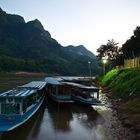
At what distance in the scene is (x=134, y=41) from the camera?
86250mm

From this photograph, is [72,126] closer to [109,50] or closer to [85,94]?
[85,94]

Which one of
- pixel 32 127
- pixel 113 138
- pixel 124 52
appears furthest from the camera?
pixel 124 52

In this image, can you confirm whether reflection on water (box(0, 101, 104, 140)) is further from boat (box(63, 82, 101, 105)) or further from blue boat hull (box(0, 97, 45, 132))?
boat (box(63, 82, 101, 105))

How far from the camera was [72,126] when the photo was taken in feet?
89.5

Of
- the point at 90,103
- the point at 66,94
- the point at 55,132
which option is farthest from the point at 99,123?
the point at 66,94

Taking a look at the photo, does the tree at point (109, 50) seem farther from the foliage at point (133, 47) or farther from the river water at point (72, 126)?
the river water at point (72, 126)

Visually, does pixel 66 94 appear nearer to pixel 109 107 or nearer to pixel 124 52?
pixel 109 107

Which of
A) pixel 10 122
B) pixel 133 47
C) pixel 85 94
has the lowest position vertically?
pixel 10 122

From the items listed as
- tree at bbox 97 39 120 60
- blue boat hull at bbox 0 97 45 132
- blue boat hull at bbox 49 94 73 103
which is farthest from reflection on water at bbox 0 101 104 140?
tree at bbox 97 39 120 60

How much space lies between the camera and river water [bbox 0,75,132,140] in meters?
23.1

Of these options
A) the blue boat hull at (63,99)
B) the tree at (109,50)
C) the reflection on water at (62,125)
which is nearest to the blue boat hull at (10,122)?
the reflection on water at (62,125)

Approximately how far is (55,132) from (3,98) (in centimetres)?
608

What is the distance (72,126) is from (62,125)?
3.65 ft

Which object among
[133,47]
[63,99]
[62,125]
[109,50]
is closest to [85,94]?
[63,99]
